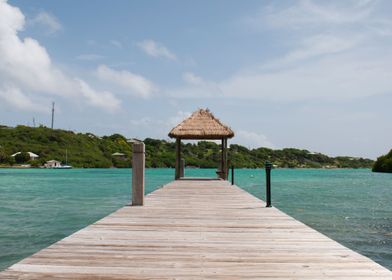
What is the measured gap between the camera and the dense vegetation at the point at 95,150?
123312 mm

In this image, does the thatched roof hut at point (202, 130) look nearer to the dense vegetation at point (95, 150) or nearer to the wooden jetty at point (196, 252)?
the wooden jetty at point (196, 252)

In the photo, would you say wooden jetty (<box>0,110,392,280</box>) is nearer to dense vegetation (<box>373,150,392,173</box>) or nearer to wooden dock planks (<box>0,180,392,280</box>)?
wooden dock planks (<box>0,180,392,280</box>)

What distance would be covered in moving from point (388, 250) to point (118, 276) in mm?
8775

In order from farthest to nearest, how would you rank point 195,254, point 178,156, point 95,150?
point 95,150, point 178,156, point 195,254

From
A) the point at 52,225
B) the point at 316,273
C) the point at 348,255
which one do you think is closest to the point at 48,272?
the point at 316,273

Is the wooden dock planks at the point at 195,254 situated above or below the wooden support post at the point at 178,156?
below

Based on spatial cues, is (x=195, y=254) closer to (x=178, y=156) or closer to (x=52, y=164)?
(x=178, y=156)

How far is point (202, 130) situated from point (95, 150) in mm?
124357

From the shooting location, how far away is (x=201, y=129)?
19906mm

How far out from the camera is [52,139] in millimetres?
129875

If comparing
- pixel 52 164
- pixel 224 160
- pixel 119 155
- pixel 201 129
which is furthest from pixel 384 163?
pixel 201 129

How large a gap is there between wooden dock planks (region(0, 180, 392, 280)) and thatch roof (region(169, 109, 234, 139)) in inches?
505

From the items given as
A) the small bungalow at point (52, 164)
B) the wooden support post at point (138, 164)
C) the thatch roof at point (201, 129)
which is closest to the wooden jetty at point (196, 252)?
the wooden support post at point (138, 164)

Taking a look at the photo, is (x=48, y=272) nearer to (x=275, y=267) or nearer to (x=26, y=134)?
(x=275, y=267)
